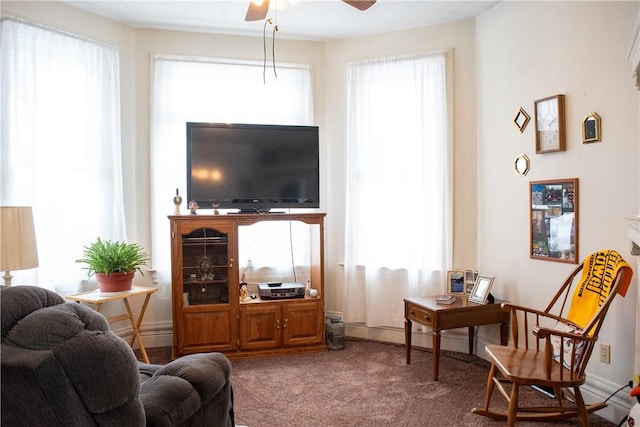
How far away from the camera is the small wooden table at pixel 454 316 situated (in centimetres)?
331

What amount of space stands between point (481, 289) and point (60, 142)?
3.44 meters

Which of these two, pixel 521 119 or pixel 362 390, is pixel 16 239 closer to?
pixel 362 390

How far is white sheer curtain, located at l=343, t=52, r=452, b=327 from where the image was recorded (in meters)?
4.05

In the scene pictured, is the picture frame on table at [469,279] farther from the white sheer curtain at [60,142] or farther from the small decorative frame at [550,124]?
the white sheer curtain at [60,142]

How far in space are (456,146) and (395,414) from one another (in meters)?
2.31

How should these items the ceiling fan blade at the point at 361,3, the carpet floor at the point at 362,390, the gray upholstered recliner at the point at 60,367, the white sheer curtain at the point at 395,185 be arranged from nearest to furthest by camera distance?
1. the gray upholstered recliner at the point at 60,367
2. the ceiling fan blade at the point at 361,3
3. the carpet floor at the point at 362,390
4. the white sheer curtain at the point at 395,185

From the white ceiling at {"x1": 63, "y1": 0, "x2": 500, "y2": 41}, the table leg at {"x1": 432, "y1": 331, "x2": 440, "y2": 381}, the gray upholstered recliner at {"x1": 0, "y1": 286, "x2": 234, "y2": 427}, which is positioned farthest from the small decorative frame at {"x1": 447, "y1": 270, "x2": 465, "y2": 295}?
the gray upholstered recliner at {"x1": 0, "y1": 286, "x2": 234, "y2": 427}

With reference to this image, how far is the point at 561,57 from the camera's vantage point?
3094 millimetres

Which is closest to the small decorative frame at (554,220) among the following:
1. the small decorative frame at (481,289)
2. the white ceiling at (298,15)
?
the small decorative frame at (481,289)

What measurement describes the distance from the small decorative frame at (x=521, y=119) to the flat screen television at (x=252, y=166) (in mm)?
1669

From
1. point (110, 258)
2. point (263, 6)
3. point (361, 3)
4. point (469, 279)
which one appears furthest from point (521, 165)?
point (110, 258)

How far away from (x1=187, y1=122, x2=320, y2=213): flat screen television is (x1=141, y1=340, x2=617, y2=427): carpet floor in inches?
53.5

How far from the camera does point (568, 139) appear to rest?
306 cm

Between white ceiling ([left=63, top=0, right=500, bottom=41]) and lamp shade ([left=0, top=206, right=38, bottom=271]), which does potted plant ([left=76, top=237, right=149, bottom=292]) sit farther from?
white ceiling ([left=63, top=0, right=500, bottom=41])
